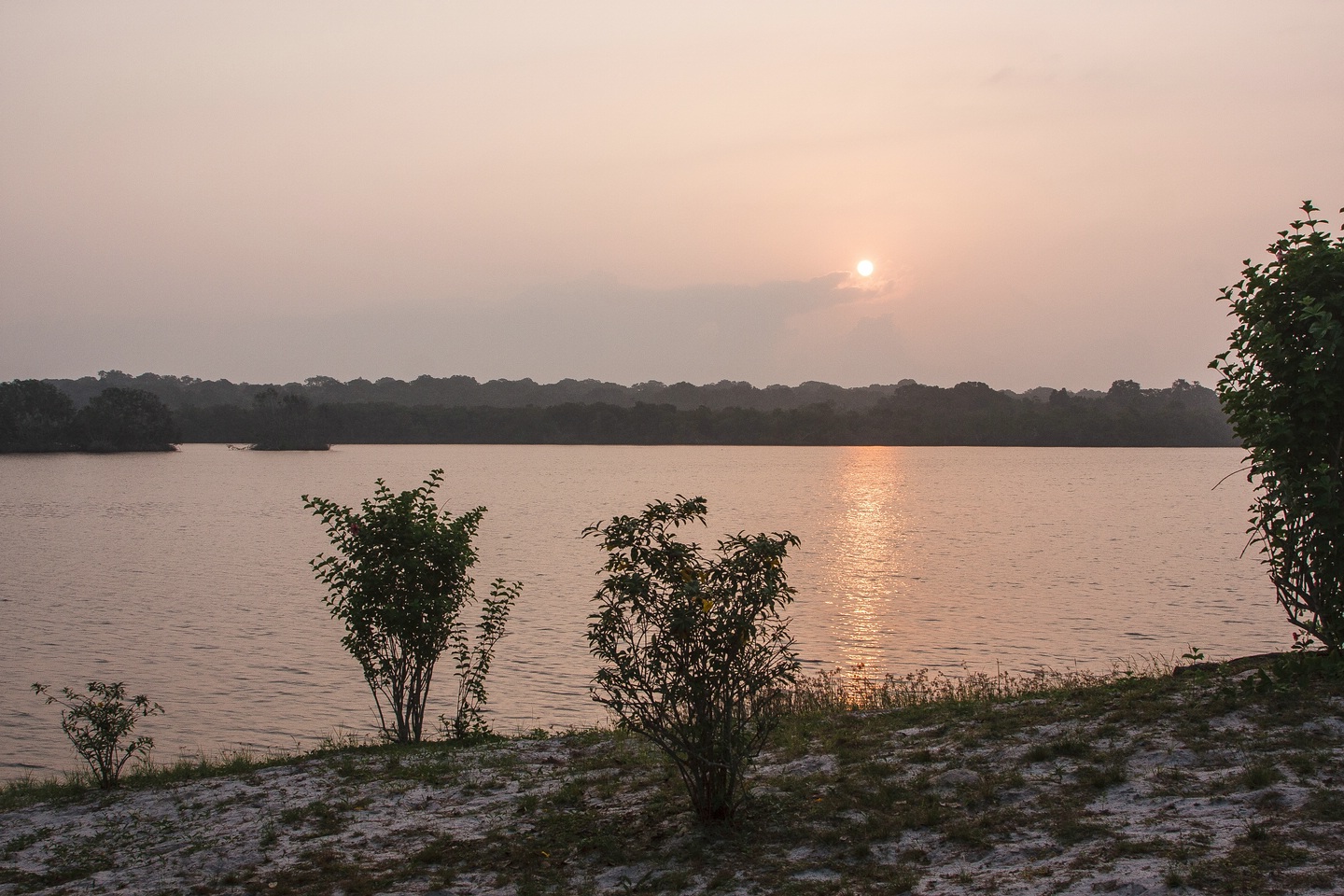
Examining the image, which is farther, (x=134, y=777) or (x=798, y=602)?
(x=798, y=602)

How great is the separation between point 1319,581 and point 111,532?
5501cm

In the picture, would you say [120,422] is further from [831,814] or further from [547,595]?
[831,814]

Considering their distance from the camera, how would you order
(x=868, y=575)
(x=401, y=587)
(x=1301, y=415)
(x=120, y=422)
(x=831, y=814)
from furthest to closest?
(x=120, y=422) → (x=868, y=575) → (x=401, y=587) → (x=1301, y=415) → (x=831, y=814)

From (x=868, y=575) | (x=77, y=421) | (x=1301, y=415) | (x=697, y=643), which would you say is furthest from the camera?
(x=77, y=421)

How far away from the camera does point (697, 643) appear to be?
25.0ft

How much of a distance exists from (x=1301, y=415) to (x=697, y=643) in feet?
20.1

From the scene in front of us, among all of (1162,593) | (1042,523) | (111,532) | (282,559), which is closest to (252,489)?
(111,532)

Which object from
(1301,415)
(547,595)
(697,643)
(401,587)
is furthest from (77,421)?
(1301,415)

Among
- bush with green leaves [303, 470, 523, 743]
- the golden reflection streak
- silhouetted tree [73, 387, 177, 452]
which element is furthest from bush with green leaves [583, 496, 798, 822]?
silhouetted tree [73, 387, 177, 452]

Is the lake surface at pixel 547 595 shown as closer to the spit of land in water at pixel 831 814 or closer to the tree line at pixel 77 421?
the spit of land in water at pixel 831 814

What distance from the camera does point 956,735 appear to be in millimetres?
9562

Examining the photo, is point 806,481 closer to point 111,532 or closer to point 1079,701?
point 111,532

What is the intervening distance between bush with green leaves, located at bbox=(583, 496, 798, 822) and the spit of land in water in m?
0.64

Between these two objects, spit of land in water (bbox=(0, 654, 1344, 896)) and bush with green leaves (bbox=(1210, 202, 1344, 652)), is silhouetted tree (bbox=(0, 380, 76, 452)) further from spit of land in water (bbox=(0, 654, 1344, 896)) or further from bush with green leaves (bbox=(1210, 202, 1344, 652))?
bush with green leaves (bbox=(1210, 202, 1344, 652))
